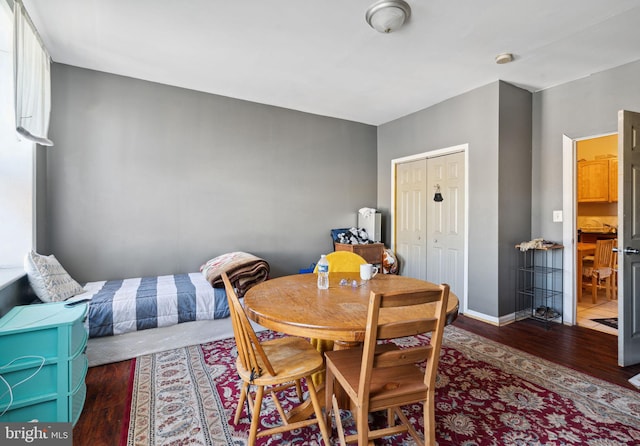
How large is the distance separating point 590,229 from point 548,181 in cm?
273

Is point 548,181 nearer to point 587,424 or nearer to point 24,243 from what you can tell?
point 587,424

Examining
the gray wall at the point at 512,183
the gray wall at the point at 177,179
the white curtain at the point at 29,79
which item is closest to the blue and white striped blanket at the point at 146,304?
the gray wall at the point at 177,179

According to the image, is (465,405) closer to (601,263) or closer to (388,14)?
(388,14)

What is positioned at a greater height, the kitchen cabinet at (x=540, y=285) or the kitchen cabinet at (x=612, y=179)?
the kitchen cabinet at (x=612, y=179)

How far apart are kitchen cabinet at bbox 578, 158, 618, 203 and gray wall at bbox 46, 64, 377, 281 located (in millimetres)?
3994

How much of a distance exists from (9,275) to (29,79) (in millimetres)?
1425

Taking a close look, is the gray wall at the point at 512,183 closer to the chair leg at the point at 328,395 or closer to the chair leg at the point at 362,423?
the chair leg at the point at 328,395

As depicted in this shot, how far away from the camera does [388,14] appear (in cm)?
217

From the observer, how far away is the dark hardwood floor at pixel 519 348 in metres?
1.70

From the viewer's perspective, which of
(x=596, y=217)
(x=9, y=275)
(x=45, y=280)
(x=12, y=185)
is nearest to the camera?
(x=9, y=275)

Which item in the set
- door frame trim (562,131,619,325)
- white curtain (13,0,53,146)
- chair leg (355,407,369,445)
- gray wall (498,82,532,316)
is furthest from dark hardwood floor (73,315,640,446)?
white curtain (13,0,53,146)

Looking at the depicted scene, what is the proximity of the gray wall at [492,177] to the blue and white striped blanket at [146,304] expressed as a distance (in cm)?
283

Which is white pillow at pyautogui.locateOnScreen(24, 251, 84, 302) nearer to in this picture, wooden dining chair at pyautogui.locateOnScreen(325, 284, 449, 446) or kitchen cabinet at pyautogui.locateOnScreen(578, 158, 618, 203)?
wooden dining chair at pyautogui.locateOnScreen(325, 284, 449, 446)

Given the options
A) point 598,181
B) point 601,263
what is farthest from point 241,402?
point 598,181
